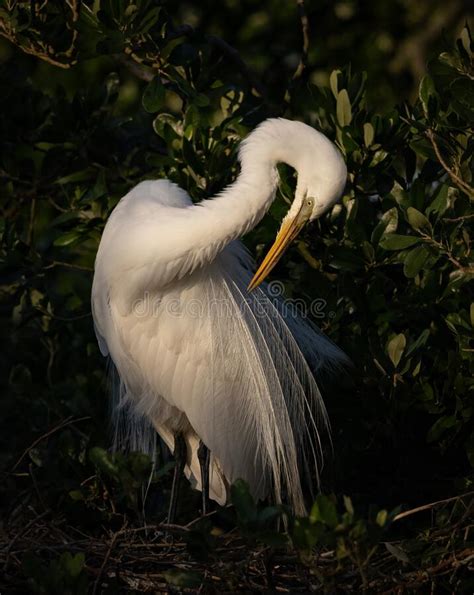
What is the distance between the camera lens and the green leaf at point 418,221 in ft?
10.1

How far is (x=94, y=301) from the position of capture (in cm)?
381

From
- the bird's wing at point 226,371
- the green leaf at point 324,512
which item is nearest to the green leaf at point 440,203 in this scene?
the bird's wing at point 226,371

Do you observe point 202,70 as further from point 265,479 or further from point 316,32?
point 316,32

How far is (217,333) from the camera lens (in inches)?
143

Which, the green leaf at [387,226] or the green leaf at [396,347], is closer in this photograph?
the green leaf at [396,347]

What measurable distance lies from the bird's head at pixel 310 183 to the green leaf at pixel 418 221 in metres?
0.26

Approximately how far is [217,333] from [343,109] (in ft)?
2.94

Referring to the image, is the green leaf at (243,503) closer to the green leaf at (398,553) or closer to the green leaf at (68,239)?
the green leaf at (398,553)

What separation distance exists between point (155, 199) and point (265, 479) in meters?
1.11

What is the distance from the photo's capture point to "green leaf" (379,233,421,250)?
312cm

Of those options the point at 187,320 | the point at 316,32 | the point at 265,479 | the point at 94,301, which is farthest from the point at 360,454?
the point at 316,32

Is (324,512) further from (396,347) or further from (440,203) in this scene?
(440,203)

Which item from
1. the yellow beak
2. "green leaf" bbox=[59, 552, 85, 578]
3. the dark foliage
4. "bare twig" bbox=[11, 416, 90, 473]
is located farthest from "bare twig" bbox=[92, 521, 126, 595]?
the yellow beak

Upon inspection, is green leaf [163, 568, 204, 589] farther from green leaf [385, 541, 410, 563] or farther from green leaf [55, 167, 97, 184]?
green leaf [55, 167, 97, 184]
